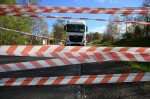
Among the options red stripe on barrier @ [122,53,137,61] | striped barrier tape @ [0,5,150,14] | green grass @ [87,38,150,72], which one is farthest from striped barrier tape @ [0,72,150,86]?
green grass @ [87,38,150,72]

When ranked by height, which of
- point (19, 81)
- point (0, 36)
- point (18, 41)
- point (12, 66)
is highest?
point (12, 66)

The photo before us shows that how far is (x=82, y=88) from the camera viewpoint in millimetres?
2580

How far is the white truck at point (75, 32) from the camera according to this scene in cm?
1480

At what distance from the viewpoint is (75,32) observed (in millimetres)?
15008

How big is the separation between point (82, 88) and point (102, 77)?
0.61 m

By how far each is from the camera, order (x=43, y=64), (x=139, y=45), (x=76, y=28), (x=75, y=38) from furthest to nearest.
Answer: (x=139, y=45) < (x=75, y=38) < (x=76, y=28) < (x=43, y=64)

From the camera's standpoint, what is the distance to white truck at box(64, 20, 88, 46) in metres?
14.8

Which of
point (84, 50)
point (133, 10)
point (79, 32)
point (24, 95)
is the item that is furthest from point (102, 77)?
point (79, 32)

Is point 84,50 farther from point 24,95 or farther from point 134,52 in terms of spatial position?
point 24,95

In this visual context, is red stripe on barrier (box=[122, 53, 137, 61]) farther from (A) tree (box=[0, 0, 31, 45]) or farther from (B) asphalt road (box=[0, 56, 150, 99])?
(A) tree (box=[0, 0, 31, 45])

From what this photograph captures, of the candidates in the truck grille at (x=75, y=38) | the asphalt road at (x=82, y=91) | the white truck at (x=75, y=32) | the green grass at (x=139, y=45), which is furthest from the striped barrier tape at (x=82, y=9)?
the truck grille at (x=75, y=38)

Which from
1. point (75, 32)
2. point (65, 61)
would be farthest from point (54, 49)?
point (75, 32)

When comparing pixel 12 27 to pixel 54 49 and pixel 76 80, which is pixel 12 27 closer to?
pixel 54 49

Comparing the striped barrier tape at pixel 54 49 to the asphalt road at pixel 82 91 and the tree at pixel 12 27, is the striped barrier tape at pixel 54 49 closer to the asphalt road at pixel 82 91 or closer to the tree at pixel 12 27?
the asphalt road at pixel 82 91
